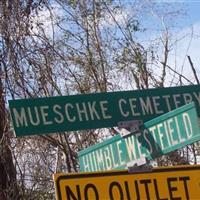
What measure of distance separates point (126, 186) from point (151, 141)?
0.82 ft

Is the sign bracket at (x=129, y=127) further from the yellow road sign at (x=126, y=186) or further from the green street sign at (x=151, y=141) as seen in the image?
the yellow road sign at (x=126, y=186)

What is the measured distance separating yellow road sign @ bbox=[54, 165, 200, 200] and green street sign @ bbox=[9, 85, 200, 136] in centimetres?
26

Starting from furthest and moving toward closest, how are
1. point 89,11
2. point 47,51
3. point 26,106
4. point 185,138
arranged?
point 89,11
point 47,51
point 26,106
point 185,138

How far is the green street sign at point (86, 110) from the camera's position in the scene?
2902 millimetres

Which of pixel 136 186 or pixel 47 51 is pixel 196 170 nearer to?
pixel 136 186

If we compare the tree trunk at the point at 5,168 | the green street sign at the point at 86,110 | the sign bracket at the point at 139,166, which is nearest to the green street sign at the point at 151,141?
the sign bracket at the point at 139,166

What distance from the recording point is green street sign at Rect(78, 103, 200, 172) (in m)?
2.72

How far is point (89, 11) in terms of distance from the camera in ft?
27.8

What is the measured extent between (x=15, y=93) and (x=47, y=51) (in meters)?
0.88

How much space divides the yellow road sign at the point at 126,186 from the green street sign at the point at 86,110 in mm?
258

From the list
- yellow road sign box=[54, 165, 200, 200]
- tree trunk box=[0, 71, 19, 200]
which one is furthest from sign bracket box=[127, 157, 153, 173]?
tree trunk box=[0, 71, 19, 200]

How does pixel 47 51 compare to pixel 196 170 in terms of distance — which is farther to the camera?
pixel 47 51

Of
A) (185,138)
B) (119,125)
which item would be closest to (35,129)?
(119,125)

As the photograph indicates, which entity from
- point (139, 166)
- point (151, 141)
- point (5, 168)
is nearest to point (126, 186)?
point (139, 166)
